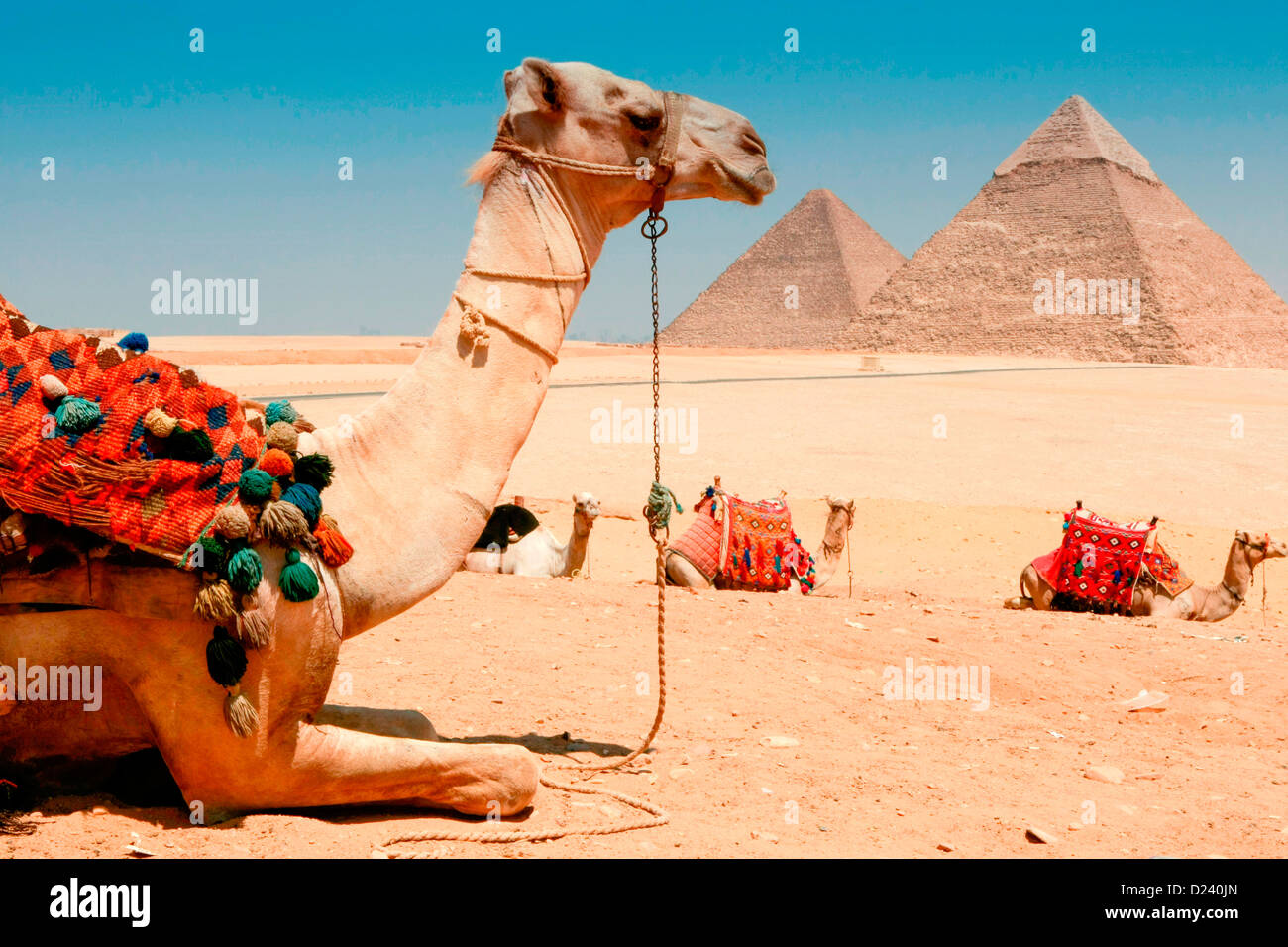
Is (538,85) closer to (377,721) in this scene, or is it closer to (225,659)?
(225,659)

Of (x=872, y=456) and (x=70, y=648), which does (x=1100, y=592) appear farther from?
(x=872, y=456)

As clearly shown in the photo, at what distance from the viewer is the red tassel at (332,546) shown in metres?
3.55

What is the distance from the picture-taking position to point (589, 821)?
4113 millimetres

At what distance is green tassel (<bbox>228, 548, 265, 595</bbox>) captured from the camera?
339 centimetres

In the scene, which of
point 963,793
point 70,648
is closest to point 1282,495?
point 963,793

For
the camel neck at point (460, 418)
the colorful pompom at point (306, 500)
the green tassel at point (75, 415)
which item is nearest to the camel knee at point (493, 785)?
the camel neck at point (460, 418)

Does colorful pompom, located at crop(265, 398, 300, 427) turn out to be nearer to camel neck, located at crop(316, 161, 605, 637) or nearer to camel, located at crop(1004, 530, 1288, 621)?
camel neck, located at crop(316, 161, 605, 637)

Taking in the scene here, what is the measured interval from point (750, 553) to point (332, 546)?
639 cm

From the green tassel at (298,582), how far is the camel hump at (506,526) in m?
7.00

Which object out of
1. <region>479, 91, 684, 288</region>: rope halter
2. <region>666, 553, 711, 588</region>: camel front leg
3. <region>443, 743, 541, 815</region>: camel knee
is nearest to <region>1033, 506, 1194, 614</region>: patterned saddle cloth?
<region>666, 553, 711, 588</region>: camel front leg

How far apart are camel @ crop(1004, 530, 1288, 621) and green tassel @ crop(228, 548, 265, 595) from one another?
7.43m

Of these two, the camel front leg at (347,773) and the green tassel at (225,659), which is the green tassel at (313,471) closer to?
the green tassel at (225,659)

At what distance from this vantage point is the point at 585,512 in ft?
30.7

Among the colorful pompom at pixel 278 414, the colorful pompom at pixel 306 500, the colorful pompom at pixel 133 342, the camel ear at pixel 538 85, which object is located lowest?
the colorful pompom at pixel 306 500
